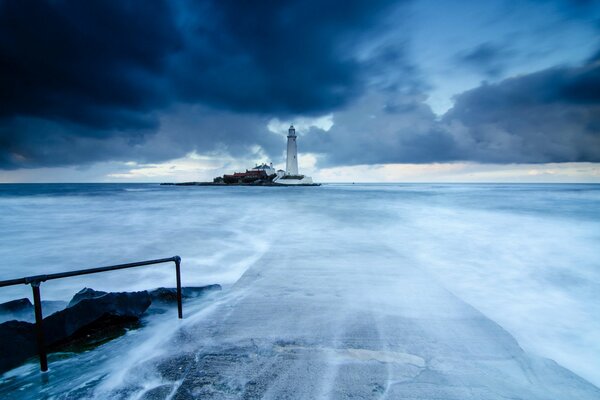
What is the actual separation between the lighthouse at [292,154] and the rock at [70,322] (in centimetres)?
7413

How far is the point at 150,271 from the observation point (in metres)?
6.54

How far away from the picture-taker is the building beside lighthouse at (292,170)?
253 ft

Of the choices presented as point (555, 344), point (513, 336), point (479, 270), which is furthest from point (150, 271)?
point (479, 270)

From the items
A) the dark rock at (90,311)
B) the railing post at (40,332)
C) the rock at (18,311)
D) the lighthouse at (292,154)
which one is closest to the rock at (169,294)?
the dark rock at (90,311)

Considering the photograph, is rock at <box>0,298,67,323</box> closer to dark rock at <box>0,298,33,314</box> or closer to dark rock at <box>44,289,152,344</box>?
dark rock at <box>0,298,33,314</box>

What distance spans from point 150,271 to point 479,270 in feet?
25.3

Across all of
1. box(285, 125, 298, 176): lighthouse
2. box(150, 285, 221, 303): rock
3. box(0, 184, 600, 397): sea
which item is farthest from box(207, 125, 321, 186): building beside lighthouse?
box(150, 285, 221, 303): rock

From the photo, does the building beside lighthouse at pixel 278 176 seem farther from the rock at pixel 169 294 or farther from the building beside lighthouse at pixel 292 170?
the rock at pixel 169 294

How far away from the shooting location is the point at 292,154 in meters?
80.2

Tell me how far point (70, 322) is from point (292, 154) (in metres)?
78.3

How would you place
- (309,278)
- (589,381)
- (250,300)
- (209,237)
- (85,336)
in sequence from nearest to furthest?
(589,381)
(85,336)
(250,300)
(309,278)
(209,237)

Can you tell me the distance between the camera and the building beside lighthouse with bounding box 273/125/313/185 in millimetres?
77000

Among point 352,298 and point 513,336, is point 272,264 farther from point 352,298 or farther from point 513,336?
point 513,336

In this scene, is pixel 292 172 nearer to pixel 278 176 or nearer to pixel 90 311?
pixel 278 176
